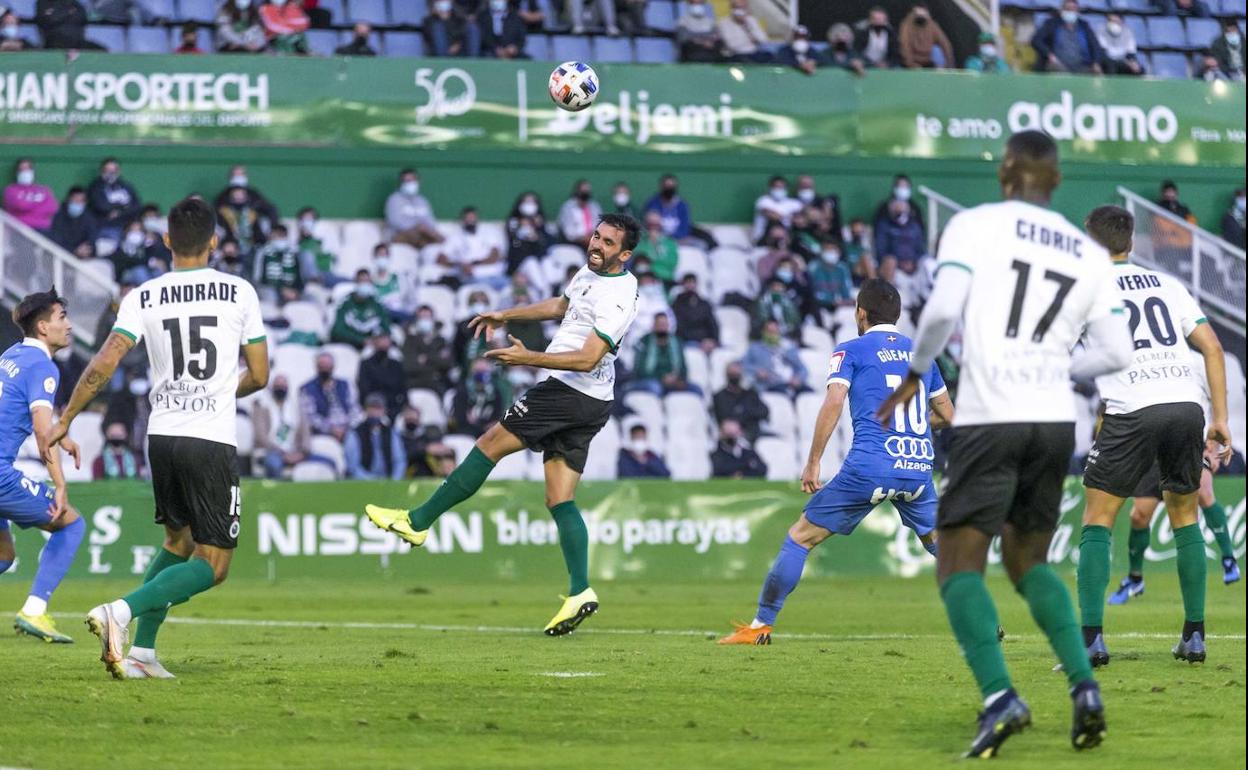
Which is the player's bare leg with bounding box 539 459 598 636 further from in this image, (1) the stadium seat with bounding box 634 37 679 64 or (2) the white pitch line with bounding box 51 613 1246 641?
(1) the stadium seat with bounding box 634 37 679 64

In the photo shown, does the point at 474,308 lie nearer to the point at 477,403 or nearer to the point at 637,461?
the point at 477,403

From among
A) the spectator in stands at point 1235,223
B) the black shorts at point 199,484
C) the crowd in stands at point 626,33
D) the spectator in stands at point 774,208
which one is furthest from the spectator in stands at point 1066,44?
the black shorts at point 199,484

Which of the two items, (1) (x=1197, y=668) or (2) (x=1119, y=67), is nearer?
(1) (x=1197, y=668)

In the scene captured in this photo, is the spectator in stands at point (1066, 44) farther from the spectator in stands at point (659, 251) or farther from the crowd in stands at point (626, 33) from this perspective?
the spectator in stands at point (659, 251)

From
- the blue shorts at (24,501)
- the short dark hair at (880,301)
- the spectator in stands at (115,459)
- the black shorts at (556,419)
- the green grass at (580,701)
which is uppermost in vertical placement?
the short dark hair at (880,301)

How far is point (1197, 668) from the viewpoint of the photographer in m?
10.5

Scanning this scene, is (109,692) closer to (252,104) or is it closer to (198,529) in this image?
(198,529)

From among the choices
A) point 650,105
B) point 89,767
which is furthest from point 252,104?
point 89,767

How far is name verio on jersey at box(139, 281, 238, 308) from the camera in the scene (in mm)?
9758

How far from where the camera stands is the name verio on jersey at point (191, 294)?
9758 millimetres

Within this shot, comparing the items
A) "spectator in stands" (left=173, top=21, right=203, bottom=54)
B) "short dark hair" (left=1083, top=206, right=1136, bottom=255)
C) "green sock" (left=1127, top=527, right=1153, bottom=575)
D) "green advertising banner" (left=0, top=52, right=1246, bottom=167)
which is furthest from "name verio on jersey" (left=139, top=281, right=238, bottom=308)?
"spectator in stands" (left=173, top=21, right=203, bottom=54)

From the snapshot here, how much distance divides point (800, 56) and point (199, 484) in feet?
62.6

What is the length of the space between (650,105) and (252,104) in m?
5.48

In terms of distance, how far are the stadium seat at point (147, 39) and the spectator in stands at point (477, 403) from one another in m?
6.42
